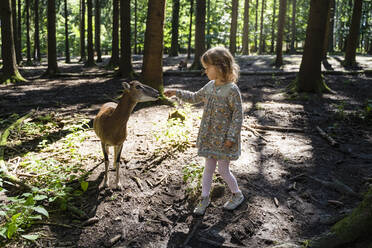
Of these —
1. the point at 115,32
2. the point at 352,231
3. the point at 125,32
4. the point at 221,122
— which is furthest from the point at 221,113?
the point at 115,32

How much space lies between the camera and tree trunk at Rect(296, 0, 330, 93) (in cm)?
1016

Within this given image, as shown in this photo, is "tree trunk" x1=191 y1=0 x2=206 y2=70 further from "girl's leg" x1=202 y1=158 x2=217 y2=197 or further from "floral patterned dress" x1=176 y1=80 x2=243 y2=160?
"girl's leg" x1=202 y1=158 x2=217 y2=197

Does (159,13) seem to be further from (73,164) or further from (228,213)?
(228,213)

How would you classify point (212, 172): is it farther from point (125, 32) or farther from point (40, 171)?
point (125, 32)

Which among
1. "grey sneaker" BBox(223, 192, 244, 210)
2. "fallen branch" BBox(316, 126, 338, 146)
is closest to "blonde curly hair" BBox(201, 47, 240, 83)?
"grey sneaker" BBox(223, 192, 244, 210)

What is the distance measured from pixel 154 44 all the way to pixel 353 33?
44.3 feet

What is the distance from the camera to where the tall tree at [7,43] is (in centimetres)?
1357

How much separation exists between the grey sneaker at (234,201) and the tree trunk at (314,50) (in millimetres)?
7812

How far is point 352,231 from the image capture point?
9.13ft

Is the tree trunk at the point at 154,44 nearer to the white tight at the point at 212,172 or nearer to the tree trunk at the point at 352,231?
the white tight at the point at 212,172

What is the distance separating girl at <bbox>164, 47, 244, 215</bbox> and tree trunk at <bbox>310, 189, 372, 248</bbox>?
1.31 metres

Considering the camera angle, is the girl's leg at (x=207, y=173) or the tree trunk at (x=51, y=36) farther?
the tree trunk at (x=51, y=36)

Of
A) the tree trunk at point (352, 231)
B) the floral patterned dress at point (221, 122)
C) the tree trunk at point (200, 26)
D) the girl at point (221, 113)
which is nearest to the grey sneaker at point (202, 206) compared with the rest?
the girl at point (221, 113)

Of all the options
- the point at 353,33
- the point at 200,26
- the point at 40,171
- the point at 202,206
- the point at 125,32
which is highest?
the point at 200,26
